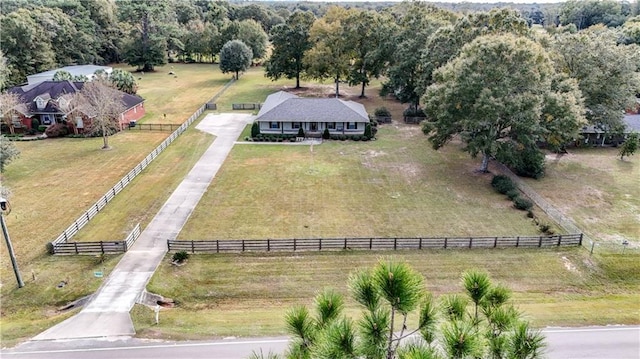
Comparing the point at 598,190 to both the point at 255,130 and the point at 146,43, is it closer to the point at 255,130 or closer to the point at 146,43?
the point at 255,130

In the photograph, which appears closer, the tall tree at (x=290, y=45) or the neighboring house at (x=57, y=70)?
the neighboring house at (x=57, y=70)

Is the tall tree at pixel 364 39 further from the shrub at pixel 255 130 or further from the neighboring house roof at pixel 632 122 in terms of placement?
the neighboring house roof at pixel 632 122

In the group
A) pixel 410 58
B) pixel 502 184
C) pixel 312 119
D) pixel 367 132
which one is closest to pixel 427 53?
pixel 410 58

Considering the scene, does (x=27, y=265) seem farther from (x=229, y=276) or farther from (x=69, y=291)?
(x=229, y=276)

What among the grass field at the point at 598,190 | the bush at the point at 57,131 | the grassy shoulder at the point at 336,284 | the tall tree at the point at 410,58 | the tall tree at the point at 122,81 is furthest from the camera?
the tall tree at the point at 122,81

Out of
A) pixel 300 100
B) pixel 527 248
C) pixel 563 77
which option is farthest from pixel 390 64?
pixel 527 248

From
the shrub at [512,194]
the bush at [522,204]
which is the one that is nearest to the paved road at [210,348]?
the bush at [522,204]

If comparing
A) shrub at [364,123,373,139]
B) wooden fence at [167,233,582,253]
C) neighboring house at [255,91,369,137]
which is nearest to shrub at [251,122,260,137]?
neighboring house at [255,91,369,137]
